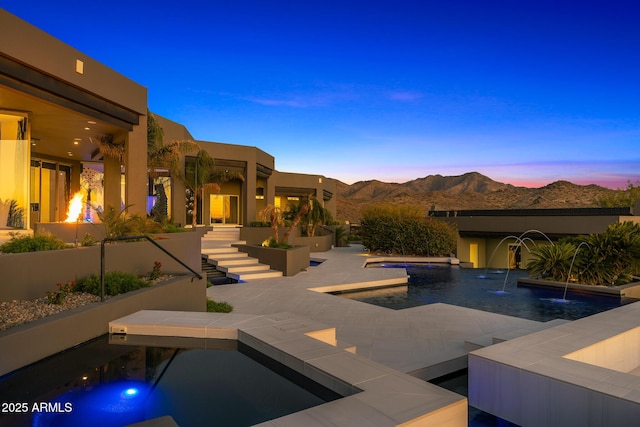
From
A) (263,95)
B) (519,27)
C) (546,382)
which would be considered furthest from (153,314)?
(263,95)

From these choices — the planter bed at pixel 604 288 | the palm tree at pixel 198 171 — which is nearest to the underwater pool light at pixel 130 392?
the planter bed at pixel 604 288

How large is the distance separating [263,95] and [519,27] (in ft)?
51.3

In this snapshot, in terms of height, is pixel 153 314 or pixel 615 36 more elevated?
pixel 615 36

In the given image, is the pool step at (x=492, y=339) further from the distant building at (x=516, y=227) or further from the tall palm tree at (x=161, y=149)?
the distant building at (x=516, y=227)

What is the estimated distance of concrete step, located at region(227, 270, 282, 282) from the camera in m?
12.4

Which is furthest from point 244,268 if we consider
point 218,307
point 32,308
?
point 32,308

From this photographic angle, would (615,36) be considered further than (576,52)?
No

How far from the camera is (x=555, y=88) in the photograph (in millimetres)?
22094

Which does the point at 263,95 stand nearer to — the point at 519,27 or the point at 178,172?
the point at 178,172

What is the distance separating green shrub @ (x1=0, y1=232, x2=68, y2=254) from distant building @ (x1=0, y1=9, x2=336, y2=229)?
311cm

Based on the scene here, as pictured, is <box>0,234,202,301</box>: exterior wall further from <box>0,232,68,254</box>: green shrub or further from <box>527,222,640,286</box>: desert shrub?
<box>527,222,640,286</box>: desert shrub

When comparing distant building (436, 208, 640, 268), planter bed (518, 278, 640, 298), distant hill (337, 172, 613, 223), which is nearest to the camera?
planter bed (518, 278, 640, 298)

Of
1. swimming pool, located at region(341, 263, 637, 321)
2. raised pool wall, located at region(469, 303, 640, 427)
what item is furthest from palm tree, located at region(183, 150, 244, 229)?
raised pool wall, located at region(469, 303, 640, 427)

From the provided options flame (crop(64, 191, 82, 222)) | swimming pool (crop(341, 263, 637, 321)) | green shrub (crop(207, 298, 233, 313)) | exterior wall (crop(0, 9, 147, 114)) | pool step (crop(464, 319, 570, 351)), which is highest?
exterior wall (crop(0, 9, 147, 114))
